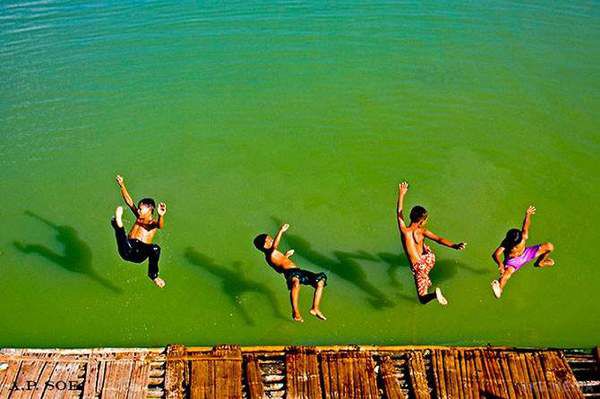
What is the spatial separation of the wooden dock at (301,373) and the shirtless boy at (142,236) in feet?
3.75

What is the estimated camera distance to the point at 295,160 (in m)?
9.12

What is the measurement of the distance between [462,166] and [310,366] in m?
4.58

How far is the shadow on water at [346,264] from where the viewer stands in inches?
282

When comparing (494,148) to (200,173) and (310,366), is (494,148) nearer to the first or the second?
(200,173)

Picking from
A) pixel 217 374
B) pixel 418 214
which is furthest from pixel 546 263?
pixel 217 374

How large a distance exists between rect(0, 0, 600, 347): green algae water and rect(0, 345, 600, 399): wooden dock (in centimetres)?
98

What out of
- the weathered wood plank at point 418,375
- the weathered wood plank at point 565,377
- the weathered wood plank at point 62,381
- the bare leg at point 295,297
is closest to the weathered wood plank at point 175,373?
the weathered wood plank at point 62,381

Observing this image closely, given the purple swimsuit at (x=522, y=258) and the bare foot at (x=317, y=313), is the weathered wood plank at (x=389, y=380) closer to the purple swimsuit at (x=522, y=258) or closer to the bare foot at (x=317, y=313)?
the bare foot at (x=317, y=313)

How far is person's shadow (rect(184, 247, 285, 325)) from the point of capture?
708 cm

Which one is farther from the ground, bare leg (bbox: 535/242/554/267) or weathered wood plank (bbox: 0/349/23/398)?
bare leg (bbox: 535/242/554/267)

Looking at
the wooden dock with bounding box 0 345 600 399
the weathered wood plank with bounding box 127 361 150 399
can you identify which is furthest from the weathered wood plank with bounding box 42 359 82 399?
the weathered wood plank with bounding box 127 361 150 399

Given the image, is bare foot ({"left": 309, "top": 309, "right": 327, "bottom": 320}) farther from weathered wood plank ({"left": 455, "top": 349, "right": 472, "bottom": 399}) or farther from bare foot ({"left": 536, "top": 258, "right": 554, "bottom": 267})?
bare foot ({"left": 536, "top": 258, "right": 554, "bottom": 267})

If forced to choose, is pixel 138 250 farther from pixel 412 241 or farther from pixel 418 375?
pixel 418 375

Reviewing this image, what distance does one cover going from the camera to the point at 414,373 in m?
5.63
